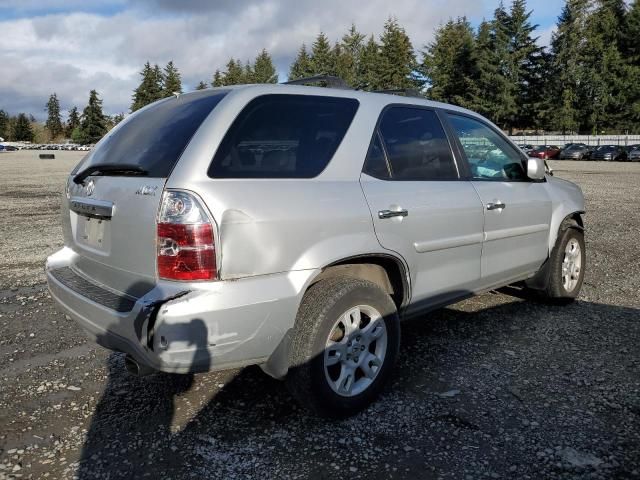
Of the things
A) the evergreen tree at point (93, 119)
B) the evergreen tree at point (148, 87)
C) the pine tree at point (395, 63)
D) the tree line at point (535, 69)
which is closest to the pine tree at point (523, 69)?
the tree line at point (535, 69)

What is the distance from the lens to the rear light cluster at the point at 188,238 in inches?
95.1

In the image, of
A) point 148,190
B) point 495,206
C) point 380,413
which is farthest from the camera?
point 495,206

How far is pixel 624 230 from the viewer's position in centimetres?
908

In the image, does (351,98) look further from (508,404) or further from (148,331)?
(508,404)

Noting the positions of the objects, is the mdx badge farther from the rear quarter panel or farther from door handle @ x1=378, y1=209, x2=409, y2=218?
door handle @ x1=378, y1=209, x2=409, y2=218

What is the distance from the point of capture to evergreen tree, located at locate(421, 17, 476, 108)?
2474 inches

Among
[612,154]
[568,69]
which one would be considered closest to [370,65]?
[568,69]

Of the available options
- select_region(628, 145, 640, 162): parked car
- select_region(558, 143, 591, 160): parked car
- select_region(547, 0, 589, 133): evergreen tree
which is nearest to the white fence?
select_region(547, 0, 589, 133): evergreen tree

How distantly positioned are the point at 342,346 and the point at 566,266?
2967 millimetres

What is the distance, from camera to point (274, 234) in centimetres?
257

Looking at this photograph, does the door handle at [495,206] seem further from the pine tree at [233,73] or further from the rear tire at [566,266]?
the pine tree at [233,73]

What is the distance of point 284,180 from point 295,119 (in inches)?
16.6

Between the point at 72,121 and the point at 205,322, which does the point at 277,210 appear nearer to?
the point at 205,322

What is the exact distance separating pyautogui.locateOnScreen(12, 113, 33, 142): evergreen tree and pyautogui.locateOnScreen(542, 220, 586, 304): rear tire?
158397 mm
